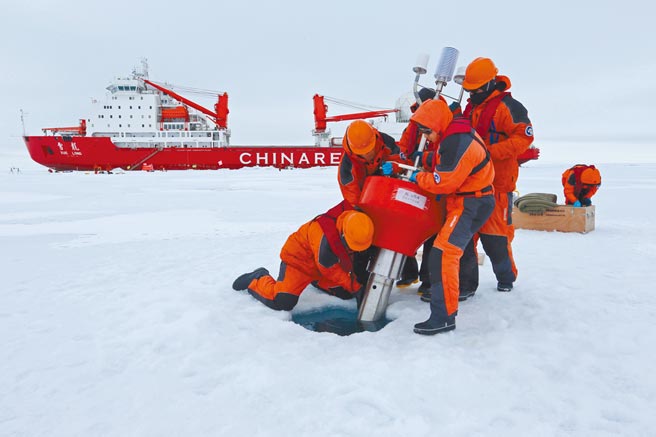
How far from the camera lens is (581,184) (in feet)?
17.7

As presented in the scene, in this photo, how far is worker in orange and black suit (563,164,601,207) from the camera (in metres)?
5.33

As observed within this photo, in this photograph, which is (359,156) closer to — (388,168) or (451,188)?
(388,168)

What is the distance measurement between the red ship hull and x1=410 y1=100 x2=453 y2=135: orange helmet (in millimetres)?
25528

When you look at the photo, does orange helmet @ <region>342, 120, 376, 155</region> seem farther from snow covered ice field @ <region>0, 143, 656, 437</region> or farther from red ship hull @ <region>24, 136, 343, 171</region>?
red ship hull @ <region>24, 136, 343, 171</region>

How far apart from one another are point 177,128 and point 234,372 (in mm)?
29171

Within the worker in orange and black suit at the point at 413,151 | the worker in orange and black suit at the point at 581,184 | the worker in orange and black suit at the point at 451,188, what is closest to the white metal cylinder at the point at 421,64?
the worker in orange and black suit at the point at 413,151

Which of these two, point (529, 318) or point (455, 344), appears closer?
point (455, 344)

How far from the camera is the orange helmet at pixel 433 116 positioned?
6.89 ft

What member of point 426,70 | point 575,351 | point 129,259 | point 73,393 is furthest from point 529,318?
point 129,259

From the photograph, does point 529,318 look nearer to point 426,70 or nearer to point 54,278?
point 426,70

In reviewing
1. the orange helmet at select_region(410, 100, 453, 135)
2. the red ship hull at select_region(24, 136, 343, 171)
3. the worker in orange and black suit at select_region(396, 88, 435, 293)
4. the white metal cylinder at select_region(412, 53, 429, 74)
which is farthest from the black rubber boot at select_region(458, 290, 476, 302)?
the red ship hull at select_region(24, 136, 343, 171)

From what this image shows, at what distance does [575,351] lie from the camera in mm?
1923

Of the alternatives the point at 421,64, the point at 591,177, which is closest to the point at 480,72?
the point at 421,64

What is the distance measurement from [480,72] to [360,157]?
0.96 m
